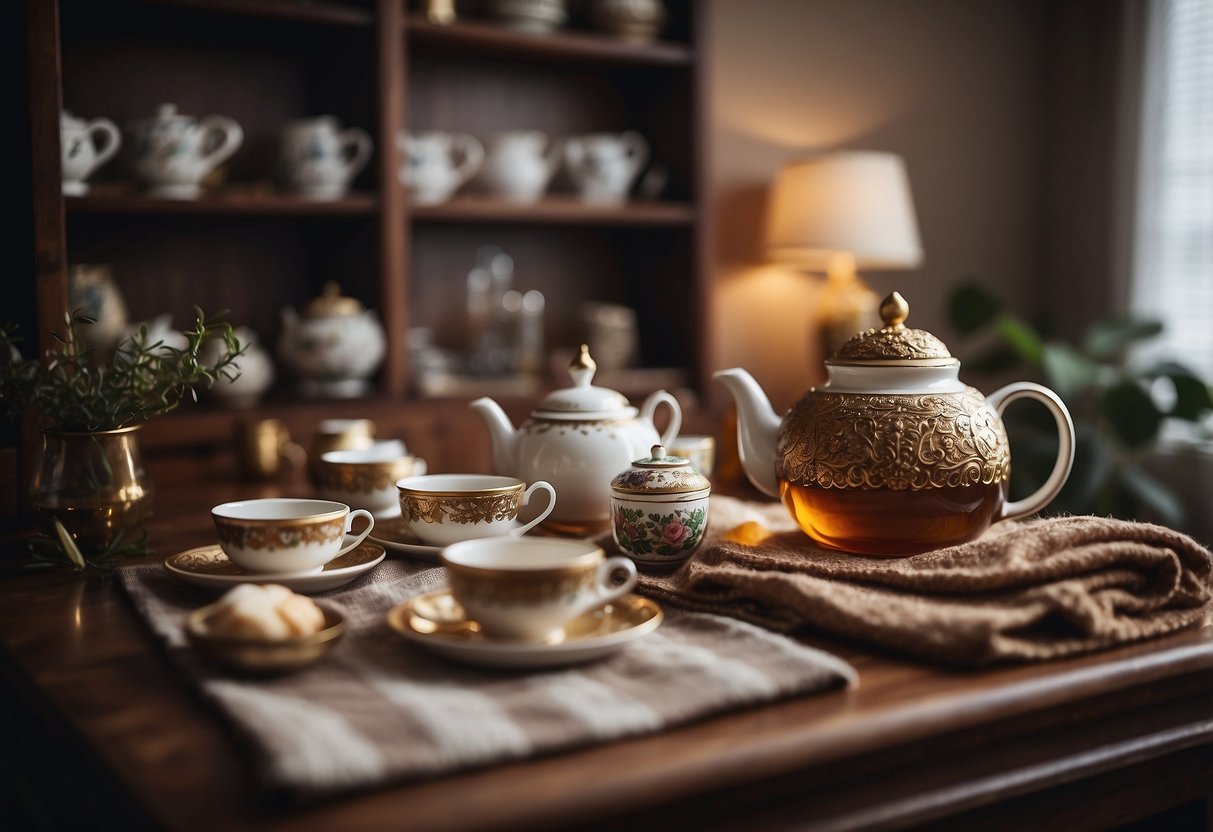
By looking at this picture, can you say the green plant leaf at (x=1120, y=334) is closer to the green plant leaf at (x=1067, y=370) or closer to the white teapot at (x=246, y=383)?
the green plant leaf at (x=1067, y=370)

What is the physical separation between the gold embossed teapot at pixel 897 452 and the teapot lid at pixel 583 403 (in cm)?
21

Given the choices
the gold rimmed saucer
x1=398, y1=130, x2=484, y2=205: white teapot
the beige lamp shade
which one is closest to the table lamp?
the beige lamp shade

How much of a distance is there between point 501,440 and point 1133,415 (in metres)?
2.29

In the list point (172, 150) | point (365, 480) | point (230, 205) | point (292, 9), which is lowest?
point (365, 480)

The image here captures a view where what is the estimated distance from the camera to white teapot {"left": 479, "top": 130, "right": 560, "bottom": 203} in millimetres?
2686

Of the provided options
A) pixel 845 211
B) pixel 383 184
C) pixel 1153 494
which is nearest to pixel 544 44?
pixel 383 184

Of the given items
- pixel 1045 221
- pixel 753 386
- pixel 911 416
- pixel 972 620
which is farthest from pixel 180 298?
pixel 1045 221

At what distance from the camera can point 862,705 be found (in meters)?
0.70

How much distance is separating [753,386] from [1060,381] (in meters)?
2.07

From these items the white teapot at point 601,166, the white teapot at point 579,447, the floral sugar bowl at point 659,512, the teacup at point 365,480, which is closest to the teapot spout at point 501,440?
the white teapot at point 579,447

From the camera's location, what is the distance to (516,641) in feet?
2.50

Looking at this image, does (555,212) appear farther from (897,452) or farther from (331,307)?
(897,452)

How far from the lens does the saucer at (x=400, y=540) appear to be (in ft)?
3.44

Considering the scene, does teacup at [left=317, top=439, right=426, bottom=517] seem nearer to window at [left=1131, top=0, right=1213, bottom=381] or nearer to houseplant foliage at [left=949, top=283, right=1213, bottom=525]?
houseplant foliage at [left=949, top=283, right=1213, bottom=525]
